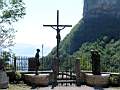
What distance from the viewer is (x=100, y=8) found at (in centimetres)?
14862

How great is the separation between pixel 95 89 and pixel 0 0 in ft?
26.3

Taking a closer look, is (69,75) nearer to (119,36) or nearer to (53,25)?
(53,25)

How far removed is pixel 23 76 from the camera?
24.8 meters

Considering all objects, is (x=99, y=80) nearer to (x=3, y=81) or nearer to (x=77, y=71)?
(x=77, y=71)

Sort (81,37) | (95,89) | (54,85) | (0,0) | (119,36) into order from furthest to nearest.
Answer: (81,37) < (119,36) < (0,0) < (54,85) < (95,89)

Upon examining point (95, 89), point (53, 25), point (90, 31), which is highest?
point (90, 31)

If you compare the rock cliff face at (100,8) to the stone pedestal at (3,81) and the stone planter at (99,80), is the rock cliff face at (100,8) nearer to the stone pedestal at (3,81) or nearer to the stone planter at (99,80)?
the stone planter at (99,80)

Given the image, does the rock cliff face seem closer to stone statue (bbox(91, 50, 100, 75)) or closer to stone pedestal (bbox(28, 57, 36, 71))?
stone pedestal (bbox(28, 57, 36, 71))

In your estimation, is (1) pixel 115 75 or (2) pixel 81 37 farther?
(2) pixel 81 37

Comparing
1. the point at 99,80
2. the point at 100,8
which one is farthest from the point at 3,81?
the point at 100,8

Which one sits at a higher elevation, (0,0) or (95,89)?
(0,0)

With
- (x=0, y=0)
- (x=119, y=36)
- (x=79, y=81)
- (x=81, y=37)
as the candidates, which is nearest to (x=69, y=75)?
(x=79, y=81)

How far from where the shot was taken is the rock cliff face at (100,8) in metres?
140

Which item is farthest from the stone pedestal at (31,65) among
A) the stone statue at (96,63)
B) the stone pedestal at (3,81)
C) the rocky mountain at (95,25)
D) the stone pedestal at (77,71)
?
the rocky mountain at (95,25)
